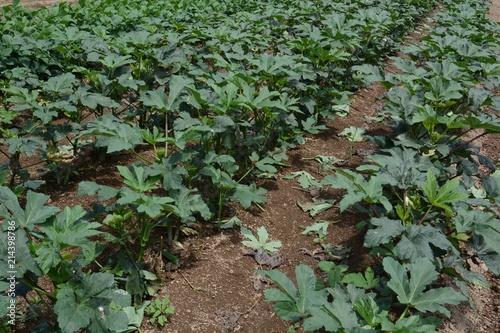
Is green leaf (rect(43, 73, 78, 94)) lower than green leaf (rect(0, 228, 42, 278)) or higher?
lower

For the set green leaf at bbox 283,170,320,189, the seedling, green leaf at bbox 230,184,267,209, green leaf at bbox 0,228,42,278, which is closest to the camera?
green leaf at bbox 0,228,42,278

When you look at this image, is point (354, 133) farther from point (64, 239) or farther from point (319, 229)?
point (64, 239)

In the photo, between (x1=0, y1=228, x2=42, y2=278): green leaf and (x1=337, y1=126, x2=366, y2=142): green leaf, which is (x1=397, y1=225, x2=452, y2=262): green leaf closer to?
(x1=0, y1=228, x2=42, y2=278): green leaf

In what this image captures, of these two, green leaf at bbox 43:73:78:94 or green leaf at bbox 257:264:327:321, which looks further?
green leaf at bbox 43:73:78:94

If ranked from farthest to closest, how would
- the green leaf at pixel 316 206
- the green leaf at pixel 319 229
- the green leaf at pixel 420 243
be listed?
the green leaf at pixel 316 206 → the green leaf at pixel 319 229 → the green leaf at pixel 420 243

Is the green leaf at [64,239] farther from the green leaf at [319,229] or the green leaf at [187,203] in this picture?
the green leaf at [319,229]

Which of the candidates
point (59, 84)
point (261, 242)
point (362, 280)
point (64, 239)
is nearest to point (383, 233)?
point (362, 280)

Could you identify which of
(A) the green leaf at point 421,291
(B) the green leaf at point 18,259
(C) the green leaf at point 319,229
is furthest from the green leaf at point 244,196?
(B) the green leaf at point 18,259

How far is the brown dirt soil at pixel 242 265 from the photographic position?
2588 mm

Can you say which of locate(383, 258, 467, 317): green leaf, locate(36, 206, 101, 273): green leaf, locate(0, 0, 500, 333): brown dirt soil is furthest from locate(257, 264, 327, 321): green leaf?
locate(36, 206, 101, 273): green leaf

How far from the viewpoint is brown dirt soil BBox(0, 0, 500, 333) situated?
8.49 feet

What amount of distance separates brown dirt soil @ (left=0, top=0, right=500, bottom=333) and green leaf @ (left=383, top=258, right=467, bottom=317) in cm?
65

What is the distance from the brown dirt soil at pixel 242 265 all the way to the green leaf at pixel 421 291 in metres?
0.65

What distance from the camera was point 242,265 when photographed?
2986mm
